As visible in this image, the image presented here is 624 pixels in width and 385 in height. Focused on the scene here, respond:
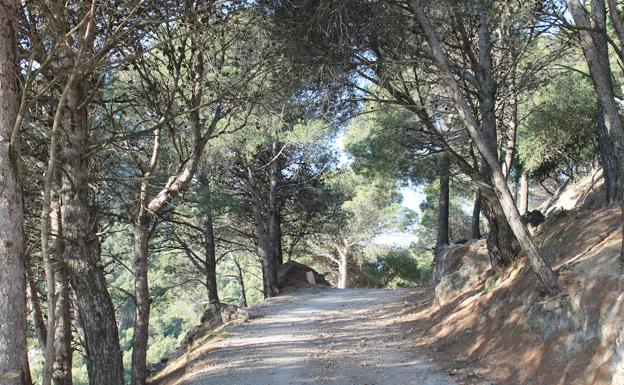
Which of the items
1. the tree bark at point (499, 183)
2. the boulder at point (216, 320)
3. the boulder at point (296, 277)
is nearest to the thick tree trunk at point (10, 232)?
the tree bark at point (499, 183)

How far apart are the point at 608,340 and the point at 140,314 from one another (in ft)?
23.0

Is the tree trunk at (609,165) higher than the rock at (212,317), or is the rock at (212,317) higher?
the tree trunk at (609,165)

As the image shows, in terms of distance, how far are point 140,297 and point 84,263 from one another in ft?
11.1

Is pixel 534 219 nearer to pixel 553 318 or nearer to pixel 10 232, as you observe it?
pixel 553 318

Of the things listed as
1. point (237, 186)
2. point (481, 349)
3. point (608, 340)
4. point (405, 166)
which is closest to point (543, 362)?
point (608, 340)

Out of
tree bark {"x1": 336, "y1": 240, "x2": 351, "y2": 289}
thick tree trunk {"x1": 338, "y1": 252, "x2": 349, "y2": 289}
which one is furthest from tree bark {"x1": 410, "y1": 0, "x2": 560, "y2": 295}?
thick tree trunk {"x1": 338, "y1": 252, "x2": 349, "y2": 289}

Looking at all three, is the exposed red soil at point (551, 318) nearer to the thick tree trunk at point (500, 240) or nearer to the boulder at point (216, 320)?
the thick tree trunk at point (500, 240)

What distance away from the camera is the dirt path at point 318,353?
697cm

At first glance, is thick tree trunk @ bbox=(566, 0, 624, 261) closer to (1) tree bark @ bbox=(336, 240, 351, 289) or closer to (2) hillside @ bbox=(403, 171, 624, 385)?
(2) hillside @ bbox=(403, 171, 624, 385)

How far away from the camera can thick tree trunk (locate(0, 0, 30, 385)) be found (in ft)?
10.8

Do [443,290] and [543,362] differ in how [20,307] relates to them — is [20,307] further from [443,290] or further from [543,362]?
[443,290]

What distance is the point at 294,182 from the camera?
20.2m

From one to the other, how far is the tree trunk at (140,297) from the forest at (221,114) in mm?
38

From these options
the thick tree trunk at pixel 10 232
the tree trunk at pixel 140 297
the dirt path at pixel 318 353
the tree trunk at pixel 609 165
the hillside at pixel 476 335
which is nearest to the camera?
the thick tree trunk at pixel 10 232
